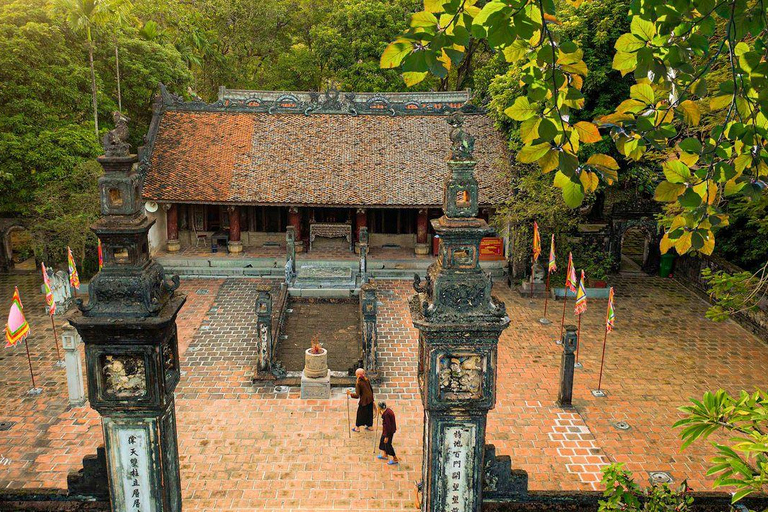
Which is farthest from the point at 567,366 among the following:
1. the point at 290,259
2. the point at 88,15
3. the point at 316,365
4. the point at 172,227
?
the point at 88,15

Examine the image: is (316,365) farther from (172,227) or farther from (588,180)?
(172,227)

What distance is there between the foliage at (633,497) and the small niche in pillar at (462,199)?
11.2 feet

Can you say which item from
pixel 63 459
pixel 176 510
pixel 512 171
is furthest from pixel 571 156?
pixel 512 171

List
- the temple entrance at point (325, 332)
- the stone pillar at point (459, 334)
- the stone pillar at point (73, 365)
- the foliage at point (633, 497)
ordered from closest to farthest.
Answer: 1. the foliage at point (633, 497)
2. the stone pillar at point (459, 334)
3. the stone pillar at point (73, 365)
4. the temple entrance at point (325, 332)

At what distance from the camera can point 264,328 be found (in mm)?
14461

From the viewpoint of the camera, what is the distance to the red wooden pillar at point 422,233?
24.0 m

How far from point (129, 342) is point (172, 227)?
1746cm

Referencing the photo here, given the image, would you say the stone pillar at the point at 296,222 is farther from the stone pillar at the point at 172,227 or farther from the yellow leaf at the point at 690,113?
the yellow leaf at the point at 690,113

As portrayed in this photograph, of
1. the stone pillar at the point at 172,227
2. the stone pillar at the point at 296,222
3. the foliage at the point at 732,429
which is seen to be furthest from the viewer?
the stone pillar at the point at 296,222

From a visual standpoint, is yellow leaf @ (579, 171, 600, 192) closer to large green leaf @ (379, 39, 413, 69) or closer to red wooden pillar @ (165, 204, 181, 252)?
large green leaf @ (379, 39, 413, 69)

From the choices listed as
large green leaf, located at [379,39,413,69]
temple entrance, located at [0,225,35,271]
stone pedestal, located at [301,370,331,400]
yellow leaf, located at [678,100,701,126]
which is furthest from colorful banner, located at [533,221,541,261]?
temple entrance, located at [0,225,35,271]

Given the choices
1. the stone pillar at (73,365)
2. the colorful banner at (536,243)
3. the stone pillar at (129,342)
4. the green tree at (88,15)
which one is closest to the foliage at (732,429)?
the stone pillar at (129,342)

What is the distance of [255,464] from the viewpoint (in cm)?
1144

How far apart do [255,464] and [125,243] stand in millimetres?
5769
